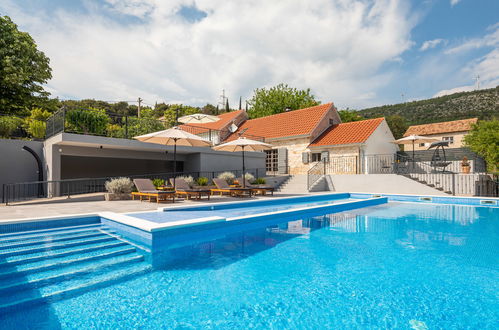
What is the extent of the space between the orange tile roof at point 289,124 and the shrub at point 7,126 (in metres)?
16.9

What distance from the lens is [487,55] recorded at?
2739cm

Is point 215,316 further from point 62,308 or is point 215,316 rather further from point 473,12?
point 473,12

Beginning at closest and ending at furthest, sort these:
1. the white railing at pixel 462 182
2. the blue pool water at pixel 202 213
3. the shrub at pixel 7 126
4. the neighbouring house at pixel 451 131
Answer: the blue pool water at pixel 202 213 < the white railing at pixel 462 182 < the shrub at pixel 7 126 < the neighbouring house at pixel 451 131

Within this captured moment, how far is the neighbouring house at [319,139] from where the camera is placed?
2150cm

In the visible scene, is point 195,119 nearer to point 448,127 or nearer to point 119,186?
point 119,186

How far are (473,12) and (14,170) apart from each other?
94.0 feet

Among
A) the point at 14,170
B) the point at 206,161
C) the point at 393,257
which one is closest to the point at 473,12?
the point at 206,161

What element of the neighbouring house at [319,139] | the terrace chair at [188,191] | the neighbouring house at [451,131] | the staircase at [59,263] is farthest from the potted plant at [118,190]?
the neighbouring house at [451,131]

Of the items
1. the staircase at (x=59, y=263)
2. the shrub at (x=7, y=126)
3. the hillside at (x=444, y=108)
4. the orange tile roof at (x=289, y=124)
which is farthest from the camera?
the hillside at (x=444, y=108)

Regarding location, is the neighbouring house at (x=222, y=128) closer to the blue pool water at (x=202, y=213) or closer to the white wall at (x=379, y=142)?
the white wall at (x=379, y=142)

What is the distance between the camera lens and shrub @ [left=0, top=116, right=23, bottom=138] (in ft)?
50.5

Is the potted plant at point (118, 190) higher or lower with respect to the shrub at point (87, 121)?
lower

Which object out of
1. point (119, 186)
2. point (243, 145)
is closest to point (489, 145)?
point (243, 145)

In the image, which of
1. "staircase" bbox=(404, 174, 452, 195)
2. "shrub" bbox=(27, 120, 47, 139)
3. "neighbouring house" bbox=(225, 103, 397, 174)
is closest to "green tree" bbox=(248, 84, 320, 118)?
"neighbouring house" bbox=(225, 103, 397, 174)
